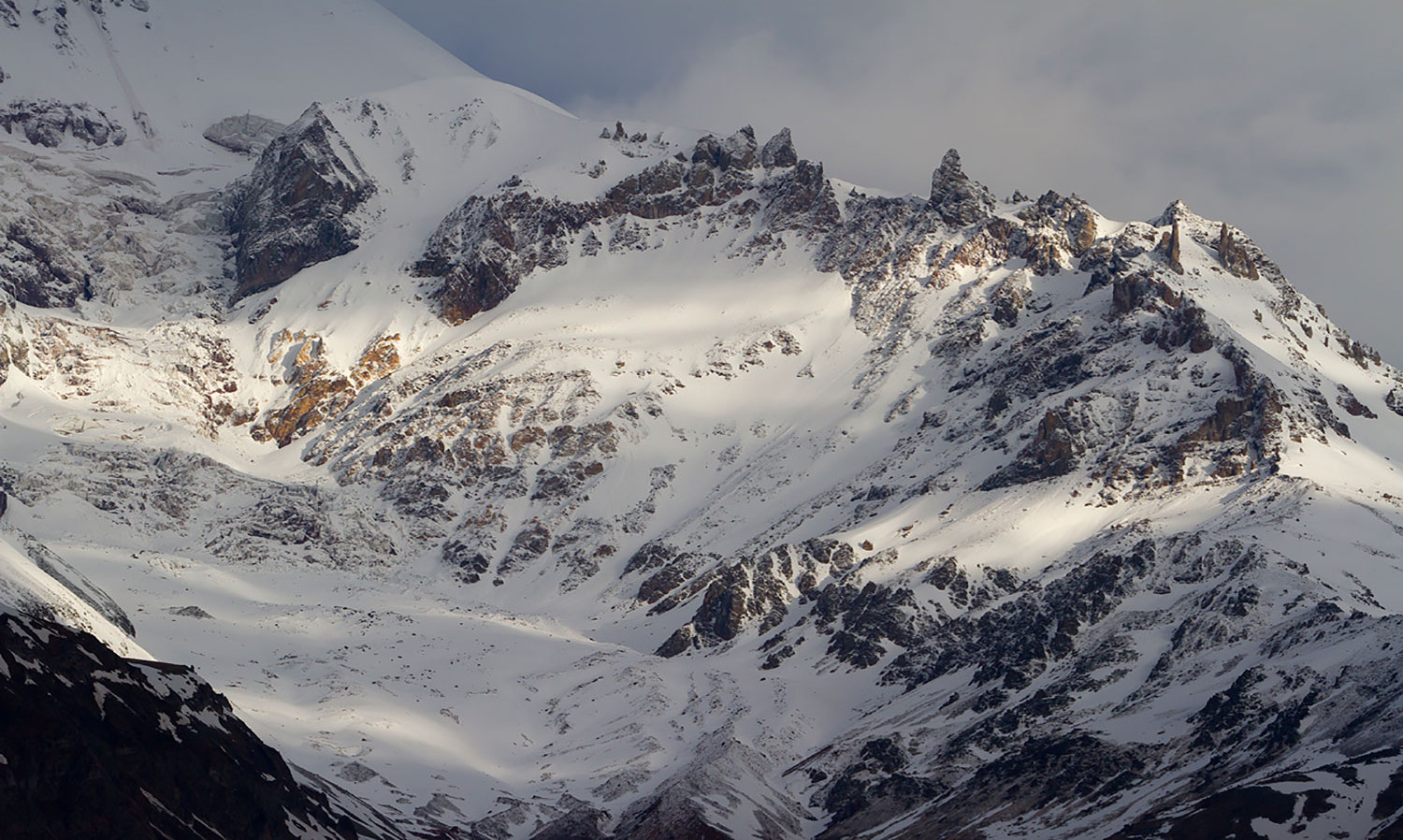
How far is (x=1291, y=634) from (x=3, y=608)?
116 metres

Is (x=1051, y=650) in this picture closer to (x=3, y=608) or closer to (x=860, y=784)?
(x=860, y=784)

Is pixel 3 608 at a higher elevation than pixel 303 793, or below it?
higher

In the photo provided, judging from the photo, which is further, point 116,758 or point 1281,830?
point 1281,830

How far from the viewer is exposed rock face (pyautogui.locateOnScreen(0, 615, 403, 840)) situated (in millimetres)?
82500

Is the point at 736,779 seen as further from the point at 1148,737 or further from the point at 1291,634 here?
the point at 1291,634

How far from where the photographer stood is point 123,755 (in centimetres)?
9175

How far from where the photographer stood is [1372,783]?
114 metres

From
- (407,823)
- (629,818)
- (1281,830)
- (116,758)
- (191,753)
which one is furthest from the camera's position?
(629,818)

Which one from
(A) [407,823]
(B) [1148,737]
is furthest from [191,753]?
(B) [1148,737]

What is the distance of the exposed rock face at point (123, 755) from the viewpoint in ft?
271

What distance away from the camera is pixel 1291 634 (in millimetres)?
151000

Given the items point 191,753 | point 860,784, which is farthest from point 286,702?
point 191,753


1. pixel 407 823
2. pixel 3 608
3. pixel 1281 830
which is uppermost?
pixel 3 608

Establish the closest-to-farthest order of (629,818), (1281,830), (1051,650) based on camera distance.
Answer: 1. (1281,830)
2. (629,818)
3. (1051,650)
